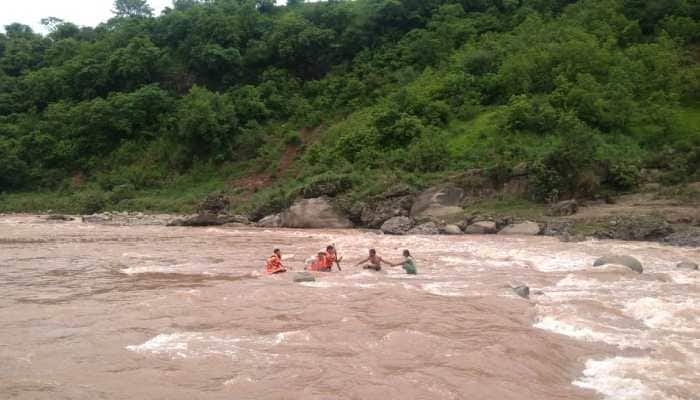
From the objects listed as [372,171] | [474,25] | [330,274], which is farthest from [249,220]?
[474,25]

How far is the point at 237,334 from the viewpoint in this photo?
354 inches

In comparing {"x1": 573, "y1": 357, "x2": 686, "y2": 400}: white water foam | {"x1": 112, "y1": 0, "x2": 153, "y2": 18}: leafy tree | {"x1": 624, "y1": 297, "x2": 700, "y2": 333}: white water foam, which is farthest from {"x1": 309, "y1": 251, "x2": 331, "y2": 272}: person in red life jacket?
{"x1": 112, "y1": 0, "x2": 153, "y2": 18}: leafy tree

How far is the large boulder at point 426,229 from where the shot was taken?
24.8 meters

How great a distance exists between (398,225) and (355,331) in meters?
17.2

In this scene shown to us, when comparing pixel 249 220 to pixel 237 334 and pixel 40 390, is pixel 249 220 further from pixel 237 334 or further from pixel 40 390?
pixel 40 390

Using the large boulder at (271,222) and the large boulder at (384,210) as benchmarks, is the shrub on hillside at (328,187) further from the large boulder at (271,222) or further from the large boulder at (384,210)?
the large boulder at (384,210)

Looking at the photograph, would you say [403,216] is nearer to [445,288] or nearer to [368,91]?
[445,288]

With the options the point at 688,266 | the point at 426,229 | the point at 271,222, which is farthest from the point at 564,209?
the point at 271,222

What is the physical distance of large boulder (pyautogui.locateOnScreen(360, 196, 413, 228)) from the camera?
28.2 m

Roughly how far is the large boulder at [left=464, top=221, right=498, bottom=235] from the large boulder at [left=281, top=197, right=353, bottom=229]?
7.07m

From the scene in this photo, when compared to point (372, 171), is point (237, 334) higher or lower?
lower

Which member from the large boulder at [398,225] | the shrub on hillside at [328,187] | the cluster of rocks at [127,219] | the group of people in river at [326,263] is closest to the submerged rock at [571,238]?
the large boulder at [398,225]

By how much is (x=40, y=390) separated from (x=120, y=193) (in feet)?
130

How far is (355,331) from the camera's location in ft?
29.8
